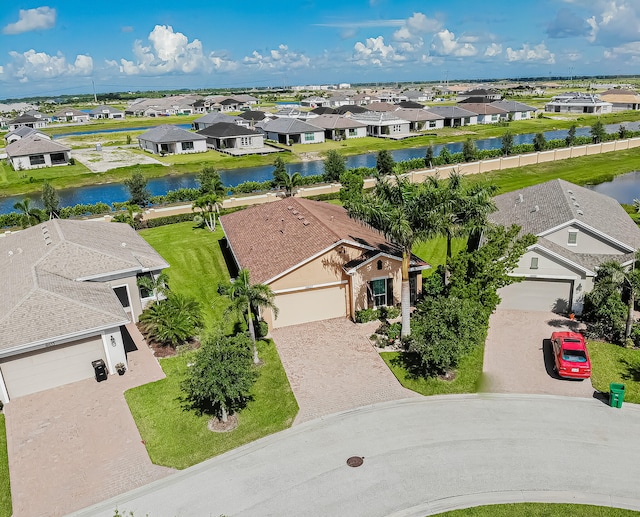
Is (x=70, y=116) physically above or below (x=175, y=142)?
above

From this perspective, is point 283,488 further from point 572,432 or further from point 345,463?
point 572,432

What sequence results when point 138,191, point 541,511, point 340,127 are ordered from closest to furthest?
1. point 541,511
2. point 138,191
3. point 340,127

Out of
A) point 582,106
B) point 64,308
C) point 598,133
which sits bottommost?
point 64,308

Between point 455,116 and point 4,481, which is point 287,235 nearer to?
point 4,481

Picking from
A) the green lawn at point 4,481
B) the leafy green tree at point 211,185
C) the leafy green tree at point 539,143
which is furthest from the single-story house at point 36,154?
the leafy green tree at point 539,143

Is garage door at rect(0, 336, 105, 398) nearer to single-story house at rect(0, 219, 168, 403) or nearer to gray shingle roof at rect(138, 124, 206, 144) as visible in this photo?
single-story house at rect(0, 219, 168, 403)

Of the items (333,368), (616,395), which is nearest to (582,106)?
(616,395)

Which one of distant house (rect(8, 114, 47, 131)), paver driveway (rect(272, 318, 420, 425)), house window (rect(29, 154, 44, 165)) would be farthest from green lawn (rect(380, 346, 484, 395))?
distant house (rect(8, 114, 47, 131))

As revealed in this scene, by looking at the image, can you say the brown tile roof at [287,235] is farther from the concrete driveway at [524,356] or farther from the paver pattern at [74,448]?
the paver pattern at [74,448]
